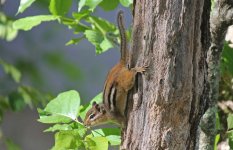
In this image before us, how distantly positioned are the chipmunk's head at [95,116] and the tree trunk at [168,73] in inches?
7.4

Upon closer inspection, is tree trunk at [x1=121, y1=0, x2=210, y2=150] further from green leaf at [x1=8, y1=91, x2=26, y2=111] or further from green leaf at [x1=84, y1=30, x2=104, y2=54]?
green leaf at [x1=8, y1=91, x2=26, y2=111]

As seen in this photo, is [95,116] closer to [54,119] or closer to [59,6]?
[54,119]

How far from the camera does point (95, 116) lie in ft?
4.61

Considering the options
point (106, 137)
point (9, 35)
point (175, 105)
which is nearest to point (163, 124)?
point (175, 105)

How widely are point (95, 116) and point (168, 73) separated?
339mm

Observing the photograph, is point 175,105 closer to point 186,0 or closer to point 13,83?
point 186,0

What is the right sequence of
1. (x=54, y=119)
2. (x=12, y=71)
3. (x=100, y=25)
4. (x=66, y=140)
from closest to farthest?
(x=66, y=140) < (x=54, y=119) < (x=100, y=25) < (x=12, y=71)

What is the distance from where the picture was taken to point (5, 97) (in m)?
2.45

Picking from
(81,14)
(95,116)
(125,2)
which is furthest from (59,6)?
(95,116)

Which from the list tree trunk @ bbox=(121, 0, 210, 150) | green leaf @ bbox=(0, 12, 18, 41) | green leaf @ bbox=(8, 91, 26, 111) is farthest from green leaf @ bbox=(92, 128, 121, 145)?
green leaf @ bbox=(0, 12, 18, 41)

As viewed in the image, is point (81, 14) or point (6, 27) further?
point (6, 27)

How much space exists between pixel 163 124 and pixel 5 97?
142cm

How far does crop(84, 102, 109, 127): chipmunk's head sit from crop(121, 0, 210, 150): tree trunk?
187 mm

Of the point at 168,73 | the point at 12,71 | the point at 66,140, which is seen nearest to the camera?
the point at 168,73
